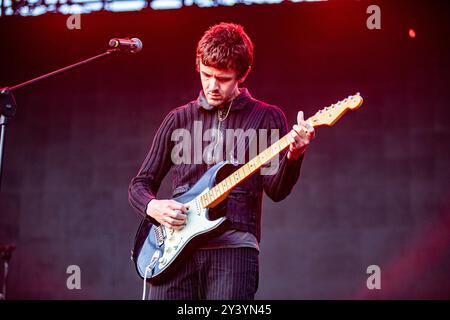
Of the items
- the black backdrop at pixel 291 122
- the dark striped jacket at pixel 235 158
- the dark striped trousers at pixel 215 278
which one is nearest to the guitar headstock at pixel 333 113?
the dark striped jacket at pixel 235 158

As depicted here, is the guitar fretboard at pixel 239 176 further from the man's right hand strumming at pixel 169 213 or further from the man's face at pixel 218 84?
the man's face at pixel 218 84

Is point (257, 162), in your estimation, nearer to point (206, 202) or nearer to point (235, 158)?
point (235, 158)

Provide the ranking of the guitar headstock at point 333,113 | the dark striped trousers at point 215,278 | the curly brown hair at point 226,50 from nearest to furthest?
the dark striped trousers at point 215,278
the guitar headstock at point 333,113
the curly brown hair at point 226,50

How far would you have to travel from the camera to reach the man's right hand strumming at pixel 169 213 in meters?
2.64

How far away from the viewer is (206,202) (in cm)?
261

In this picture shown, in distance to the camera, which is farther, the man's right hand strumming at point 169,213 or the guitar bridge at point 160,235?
the guitar bridge at point 160,235

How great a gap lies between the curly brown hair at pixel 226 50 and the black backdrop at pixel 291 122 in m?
3.21

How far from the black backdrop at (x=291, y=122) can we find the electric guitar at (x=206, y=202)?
131 inches

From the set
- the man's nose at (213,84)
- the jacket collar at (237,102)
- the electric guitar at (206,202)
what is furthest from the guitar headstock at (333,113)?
the man's nose at (213,84)

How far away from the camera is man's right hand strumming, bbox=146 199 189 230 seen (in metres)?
2.64

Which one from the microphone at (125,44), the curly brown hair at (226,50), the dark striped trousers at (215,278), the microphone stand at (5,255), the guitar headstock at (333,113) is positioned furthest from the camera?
the microphone stand at (5,255)

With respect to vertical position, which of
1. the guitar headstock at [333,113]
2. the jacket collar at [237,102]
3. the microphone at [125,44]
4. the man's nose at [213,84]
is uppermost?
the microphone at [125,44]

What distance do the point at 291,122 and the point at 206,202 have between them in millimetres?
3319

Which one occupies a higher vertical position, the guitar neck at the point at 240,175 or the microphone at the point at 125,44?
the microphone at the point at 125,44
